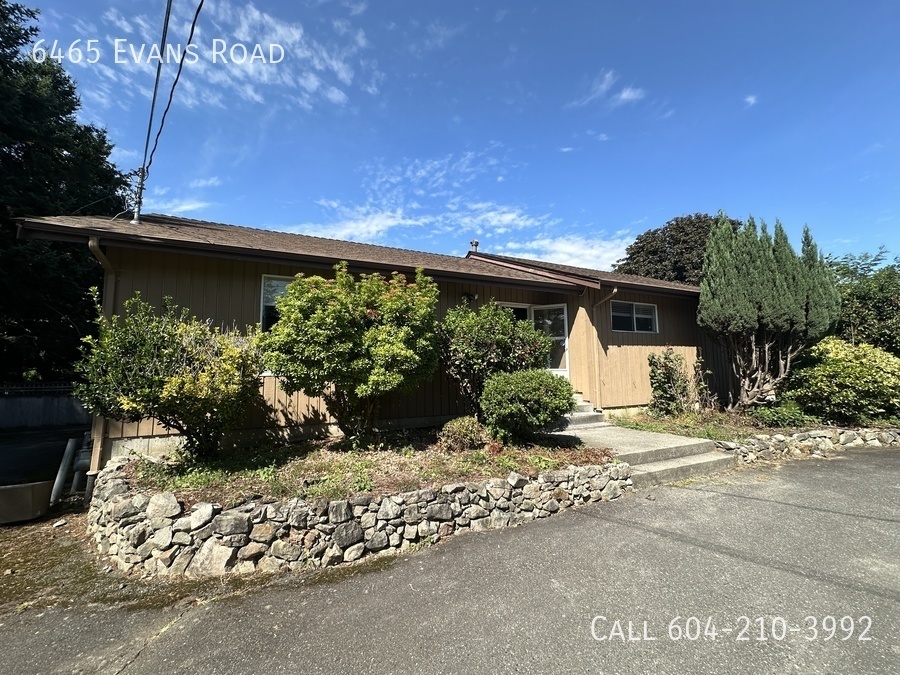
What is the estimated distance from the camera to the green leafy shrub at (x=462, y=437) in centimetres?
562

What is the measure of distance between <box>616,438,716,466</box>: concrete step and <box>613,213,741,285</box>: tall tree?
22367mm

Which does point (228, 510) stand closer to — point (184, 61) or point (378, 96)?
point (184, 61)

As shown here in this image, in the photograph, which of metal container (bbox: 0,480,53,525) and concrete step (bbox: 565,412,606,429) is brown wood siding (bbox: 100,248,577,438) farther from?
concrete step (bbox: 565,412,606,429)

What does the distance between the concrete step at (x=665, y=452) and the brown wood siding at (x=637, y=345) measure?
247 cm

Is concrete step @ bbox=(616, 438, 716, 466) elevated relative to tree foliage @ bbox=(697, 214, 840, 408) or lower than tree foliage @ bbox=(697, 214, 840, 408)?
lower

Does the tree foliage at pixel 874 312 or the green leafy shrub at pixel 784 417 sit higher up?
the tree foliage at pixel 874 312

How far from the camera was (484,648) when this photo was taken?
96.0 inches

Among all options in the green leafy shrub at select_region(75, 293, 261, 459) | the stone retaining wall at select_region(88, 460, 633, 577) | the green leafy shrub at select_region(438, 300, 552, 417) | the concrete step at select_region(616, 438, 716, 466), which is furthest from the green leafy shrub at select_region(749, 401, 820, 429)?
the green leafy shrub at select_region(75, 293, 261, 459)

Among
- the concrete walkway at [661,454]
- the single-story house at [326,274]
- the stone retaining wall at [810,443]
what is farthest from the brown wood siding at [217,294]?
the stone retaining wall at [810,443]

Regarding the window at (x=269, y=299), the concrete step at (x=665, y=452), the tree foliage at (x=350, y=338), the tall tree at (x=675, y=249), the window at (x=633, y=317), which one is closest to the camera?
the tree foliage at (x=350, y=338)

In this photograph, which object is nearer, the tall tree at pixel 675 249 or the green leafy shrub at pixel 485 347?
the green leafy shrub at pixel 485 347

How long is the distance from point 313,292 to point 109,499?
2.99 meters

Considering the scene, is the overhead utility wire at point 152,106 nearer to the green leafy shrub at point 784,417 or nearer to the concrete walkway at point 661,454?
the concrete walkway at point 661,454

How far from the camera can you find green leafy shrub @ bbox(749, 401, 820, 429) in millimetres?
8297
